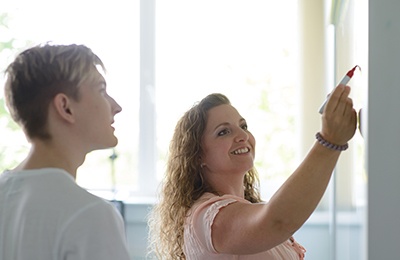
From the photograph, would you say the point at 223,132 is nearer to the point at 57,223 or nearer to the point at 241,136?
the point at 241,136

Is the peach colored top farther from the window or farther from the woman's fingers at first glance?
the window

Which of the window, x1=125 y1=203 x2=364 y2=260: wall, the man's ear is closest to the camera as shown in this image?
the man's ear

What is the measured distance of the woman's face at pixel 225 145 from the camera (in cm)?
164

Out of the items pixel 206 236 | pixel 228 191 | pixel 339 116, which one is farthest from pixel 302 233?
pixel 339 116

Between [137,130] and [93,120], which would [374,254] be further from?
[137,130]

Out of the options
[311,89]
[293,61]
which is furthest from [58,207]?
[293,61]

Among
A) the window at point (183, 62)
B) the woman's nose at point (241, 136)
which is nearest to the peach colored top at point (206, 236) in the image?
the woman's nose at point (241, 136)

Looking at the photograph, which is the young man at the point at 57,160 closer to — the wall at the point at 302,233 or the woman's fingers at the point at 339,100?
the woman's fingers at the point at 339,100

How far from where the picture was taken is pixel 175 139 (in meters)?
1.75

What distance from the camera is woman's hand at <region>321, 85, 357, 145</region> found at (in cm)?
114

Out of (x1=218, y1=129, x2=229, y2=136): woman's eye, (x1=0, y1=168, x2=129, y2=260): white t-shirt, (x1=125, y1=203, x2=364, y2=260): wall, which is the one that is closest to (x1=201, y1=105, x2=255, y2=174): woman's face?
(x1=218, y1=129, x2=229, y2=136): woman's eye

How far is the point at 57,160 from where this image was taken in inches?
42.7

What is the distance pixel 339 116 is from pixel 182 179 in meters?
0.61

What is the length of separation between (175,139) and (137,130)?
1965mm
